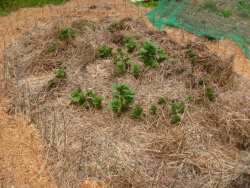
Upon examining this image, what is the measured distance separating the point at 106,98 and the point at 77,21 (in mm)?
1937

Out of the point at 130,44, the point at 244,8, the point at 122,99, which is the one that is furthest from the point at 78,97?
the point at 244,8

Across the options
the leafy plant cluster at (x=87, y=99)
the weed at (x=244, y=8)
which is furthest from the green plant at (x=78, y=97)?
the weed at (x=244, y=8)

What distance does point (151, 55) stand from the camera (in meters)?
5.88

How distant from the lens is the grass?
24.3 feet

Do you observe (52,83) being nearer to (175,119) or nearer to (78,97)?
(78,97)

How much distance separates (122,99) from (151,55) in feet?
3.35

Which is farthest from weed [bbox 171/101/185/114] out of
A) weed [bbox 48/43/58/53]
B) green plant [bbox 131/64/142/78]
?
weed [bbox 48/43/58/53]

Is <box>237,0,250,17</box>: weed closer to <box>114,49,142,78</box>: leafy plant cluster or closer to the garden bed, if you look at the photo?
the garden bed

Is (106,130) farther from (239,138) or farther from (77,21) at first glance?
(77,21)

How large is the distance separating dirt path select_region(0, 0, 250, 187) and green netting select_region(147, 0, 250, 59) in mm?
158

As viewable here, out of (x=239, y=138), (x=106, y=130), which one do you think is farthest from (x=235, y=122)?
(x=106, y=130)

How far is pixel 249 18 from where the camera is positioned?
7383 mm

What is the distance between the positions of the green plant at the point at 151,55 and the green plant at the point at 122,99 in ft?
2.66

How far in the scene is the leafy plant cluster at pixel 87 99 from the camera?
5109mm
